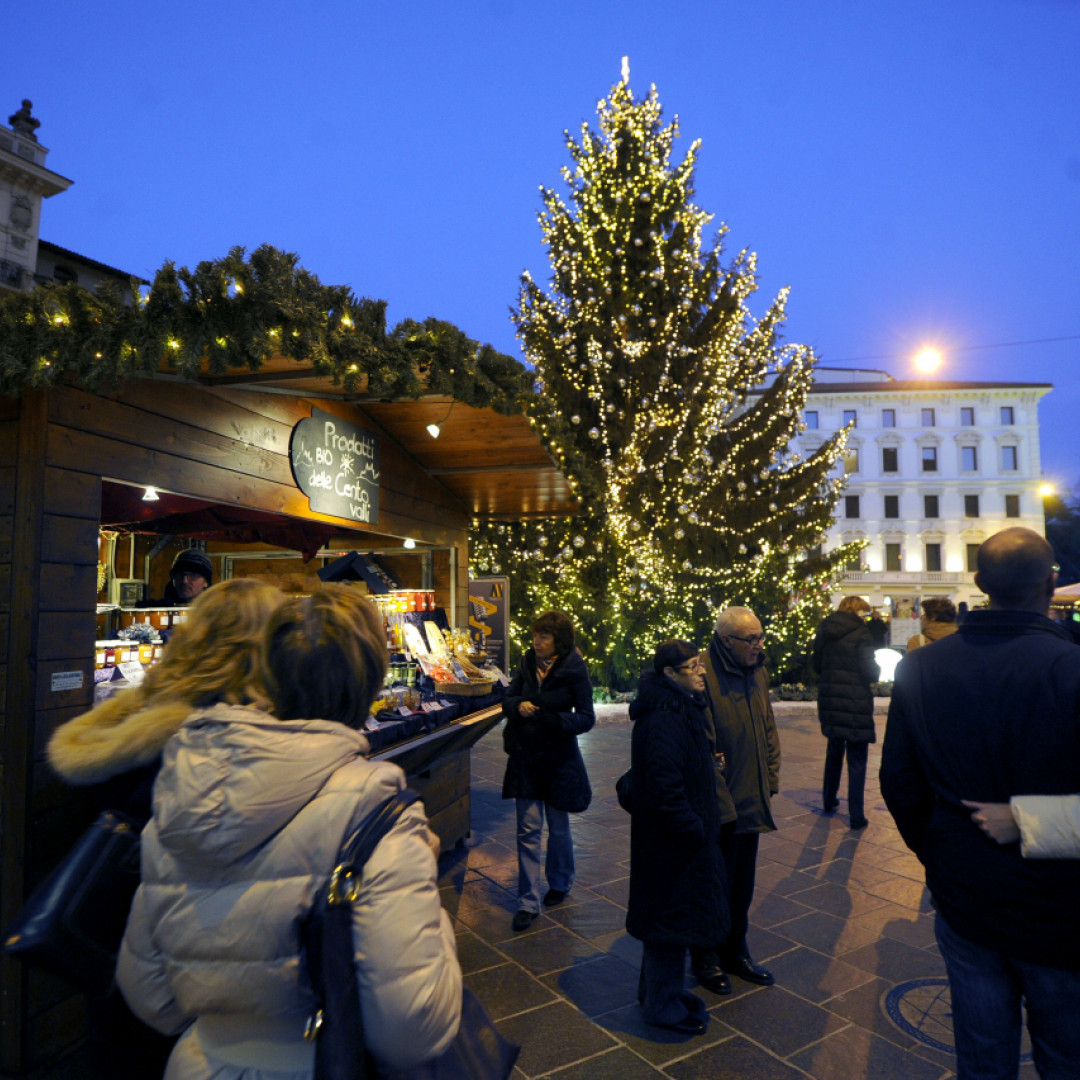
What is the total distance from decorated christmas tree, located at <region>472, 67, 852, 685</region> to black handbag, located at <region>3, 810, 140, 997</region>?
11.3 meters

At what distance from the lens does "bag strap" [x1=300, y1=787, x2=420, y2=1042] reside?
1300mm

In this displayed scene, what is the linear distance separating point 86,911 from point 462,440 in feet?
14.2

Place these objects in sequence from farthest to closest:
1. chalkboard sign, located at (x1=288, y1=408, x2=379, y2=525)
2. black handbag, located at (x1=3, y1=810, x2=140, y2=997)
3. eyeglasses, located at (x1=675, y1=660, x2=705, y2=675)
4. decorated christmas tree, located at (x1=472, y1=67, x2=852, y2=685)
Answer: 1. decorated christmas tree, located at (x1=472, y1=67, x2=852, y2=685)
2. chalkboard sign, located at (x1=288, y1=408, x2=379, y2=525)
3. eyeglasses, located at (x1=675, y1=660, x2=705, y2=675)
4. black handbag, located at (x1=3, y1=810, x2=140, y2=997)

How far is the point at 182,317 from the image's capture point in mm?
3010

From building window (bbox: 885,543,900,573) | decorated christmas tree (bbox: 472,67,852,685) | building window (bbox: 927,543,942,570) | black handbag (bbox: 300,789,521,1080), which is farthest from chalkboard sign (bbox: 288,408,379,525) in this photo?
building window (bbox: 927,543,942,570)

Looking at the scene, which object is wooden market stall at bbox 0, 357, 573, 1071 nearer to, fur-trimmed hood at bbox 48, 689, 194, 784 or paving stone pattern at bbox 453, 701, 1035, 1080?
paving stone pattern at bbox 453, 701, 1035, 1080

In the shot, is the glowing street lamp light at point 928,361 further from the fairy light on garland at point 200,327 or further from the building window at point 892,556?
the building window at point 892,556

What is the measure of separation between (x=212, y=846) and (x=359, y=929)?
0.90 feet

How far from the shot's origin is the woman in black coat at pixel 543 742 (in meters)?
4.56

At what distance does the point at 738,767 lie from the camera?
12.4 ft

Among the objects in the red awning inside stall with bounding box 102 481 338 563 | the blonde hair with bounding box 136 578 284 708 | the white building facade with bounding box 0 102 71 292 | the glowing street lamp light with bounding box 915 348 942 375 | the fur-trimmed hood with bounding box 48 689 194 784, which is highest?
the white building facade with bounding box 0 102 71 292

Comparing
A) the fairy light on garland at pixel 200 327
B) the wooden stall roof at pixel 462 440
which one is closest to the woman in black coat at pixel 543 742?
the wooden stall roof at pixel 462 440

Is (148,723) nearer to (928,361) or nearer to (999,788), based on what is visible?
(999,788)

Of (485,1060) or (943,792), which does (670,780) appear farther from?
(485,1060)
